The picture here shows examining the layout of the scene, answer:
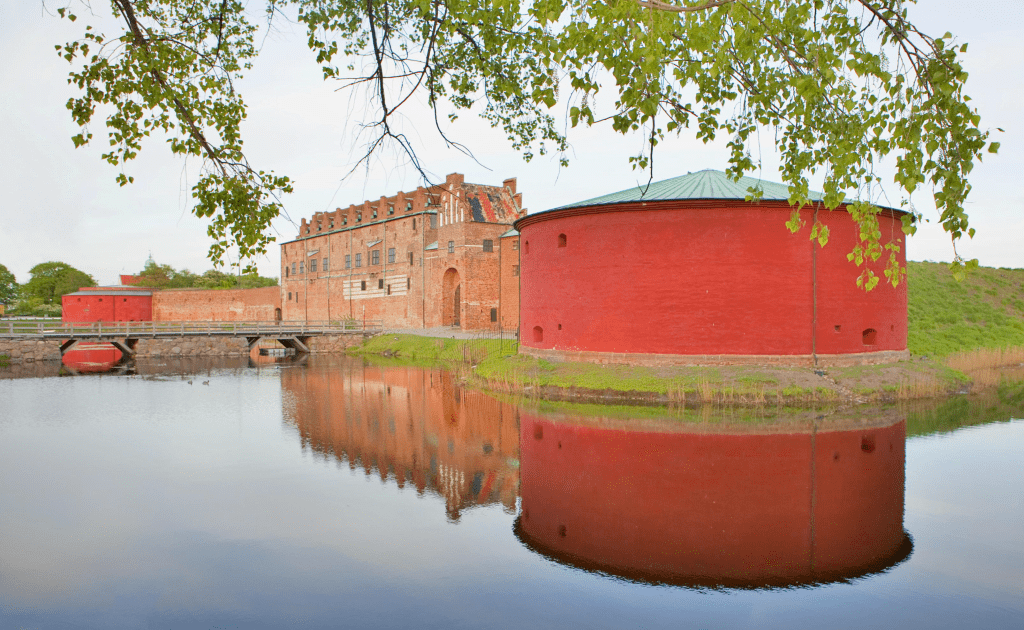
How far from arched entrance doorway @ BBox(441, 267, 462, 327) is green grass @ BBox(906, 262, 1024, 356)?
1879 centimetres

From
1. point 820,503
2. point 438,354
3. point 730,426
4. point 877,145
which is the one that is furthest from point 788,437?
point 438,354

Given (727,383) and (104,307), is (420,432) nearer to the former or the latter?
(727,383)

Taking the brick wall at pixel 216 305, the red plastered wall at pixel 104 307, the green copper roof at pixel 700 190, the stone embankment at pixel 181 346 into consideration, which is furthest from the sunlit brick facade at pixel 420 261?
the red plastered wall at pixel 104 307

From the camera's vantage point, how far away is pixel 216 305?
153 feet

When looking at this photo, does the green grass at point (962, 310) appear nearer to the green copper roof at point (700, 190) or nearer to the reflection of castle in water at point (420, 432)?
the green copper roof at point (700, 190)

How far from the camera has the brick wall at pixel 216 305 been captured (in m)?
46.3

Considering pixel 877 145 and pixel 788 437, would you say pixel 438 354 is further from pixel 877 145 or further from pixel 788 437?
pixel 877 145

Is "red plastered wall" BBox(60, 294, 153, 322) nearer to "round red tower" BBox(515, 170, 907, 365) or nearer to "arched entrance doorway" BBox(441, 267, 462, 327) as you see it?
"arched entrance doorway" BBox(441, 267, 462, 327)

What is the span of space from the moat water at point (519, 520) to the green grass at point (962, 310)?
41.2 ft

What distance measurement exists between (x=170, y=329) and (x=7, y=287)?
53.4 m

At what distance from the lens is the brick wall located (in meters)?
46.3

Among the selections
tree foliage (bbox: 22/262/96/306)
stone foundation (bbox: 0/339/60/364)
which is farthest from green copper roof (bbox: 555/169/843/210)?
tree foliage (bbox: 22/262/96/306)

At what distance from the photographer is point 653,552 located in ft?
20.9

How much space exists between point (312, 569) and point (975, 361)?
19.8 m
